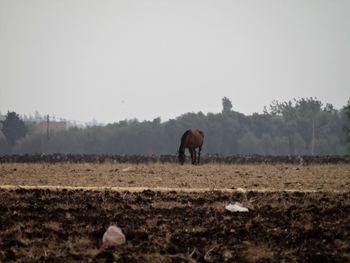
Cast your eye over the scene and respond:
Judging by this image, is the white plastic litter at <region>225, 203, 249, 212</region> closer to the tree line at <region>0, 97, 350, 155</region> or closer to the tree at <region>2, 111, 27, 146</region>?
the tree line at <region>0, 97, 350, 155</region>

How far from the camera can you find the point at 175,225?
10.4 m

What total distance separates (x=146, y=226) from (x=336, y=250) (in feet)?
11.7

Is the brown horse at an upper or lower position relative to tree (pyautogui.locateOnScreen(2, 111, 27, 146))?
lower

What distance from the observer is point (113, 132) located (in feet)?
278

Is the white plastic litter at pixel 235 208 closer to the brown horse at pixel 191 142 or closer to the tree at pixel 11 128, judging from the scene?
the brown horse at pixel 191 142

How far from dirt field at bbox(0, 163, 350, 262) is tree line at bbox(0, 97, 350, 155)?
66212 mm

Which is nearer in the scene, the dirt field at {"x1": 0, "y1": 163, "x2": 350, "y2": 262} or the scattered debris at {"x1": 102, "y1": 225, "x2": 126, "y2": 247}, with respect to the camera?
the dirt field at {"x1": 0, "y1": 163, "x2": 350, "y2": 262}

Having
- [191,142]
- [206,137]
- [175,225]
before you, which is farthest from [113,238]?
[206,137]

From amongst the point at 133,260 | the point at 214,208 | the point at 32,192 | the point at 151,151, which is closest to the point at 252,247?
the point at 133,260

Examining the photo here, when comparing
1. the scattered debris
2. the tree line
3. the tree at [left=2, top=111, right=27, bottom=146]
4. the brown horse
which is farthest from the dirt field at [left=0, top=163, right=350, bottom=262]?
the tree at [left=2, top=111, right=27, bottom=146]

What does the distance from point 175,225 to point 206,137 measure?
72.5 m

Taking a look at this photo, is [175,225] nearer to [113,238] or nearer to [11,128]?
[113,238]

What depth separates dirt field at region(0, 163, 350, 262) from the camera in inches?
328

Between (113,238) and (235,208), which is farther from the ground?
(235,208)
